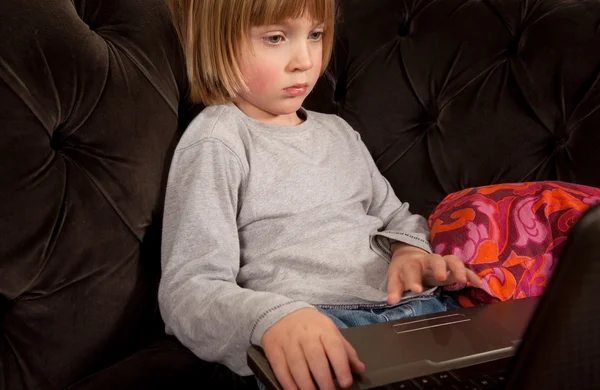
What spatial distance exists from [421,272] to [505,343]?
0.26 m

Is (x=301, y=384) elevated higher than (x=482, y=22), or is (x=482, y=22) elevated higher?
(x=482, y=22)

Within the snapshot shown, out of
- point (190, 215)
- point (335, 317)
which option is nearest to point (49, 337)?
point (190, 215)

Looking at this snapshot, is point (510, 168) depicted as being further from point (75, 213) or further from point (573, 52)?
point (75, 213)

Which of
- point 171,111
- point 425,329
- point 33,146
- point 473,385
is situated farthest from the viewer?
point 171,111

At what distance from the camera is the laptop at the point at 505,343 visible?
0.29 meters

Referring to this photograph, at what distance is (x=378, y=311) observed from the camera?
0.93 meters

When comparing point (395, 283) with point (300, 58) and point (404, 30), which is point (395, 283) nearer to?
point (300, 58)

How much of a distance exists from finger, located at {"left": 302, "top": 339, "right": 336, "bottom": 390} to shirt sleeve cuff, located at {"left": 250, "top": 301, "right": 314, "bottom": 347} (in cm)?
6

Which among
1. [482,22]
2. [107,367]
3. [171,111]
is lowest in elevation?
[107,367]

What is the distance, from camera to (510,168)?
1226 mm

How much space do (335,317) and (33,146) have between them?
1.59 feet

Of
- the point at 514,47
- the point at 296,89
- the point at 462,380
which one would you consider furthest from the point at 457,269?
the point at 514,47

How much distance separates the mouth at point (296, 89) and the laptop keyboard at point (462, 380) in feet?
1.83

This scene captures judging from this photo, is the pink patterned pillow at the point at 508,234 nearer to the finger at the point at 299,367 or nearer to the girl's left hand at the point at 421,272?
the girl's left hand at the point at 421,272
